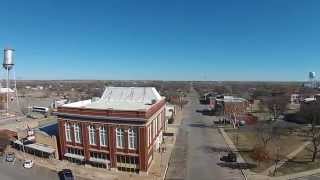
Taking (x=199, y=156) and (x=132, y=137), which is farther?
(x=199, y=156)

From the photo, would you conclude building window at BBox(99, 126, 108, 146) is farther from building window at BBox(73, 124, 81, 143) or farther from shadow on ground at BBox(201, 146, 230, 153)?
shadow on ground at BBox(201, 146, 230, 153)

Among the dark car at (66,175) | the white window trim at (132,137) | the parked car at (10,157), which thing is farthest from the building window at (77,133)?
the parked car at (10,157)

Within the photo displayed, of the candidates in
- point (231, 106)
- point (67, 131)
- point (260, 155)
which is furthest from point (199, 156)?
point (231, 106)

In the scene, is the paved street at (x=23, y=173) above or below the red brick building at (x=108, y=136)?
below

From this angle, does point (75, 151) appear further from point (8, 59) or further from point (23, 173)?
point (8, 59)

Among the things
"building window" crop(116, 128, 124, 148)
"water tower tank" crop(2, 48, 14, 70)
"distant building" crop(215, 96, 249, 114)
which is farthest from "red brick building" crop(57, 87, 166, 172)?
"distant building" crop(215, 96, 249, 114)

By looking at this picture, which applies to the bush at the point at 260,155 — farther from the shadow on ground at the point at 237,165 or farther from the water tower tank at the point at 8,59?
the water tower tank at the point at 8,59
